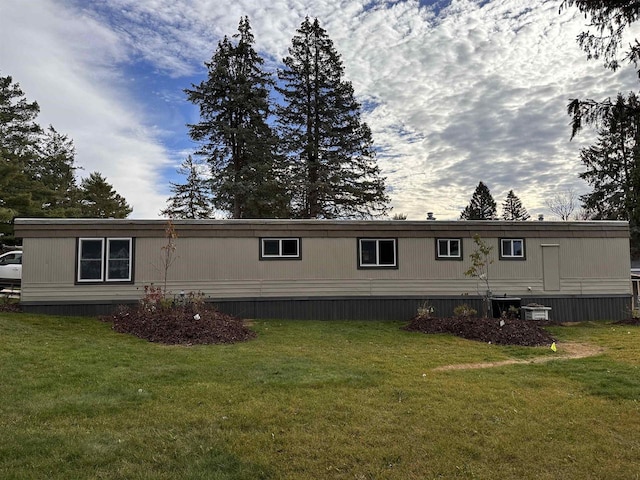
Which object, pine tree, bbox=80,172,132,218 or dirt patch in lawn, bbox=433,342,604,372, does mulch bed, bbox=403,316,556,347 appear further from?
pine tree, bbox=80,172,132,218

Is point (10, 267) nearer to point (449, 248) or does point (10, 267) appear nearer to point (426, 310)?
point (426, 310)

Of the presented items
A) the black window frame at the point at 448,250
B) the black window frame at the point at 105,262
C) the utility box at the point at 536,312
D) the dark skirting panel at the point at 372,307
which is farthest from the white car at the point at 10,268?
the utility box at the point at 536,312

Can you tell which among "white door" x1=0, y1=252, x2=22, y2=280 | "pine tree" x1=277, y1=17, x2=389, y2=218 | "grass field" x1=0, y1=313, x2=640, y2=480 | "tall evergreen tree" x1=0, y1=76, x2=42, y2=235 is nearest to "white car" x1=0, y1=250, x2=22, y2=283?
"white door" x1=0, y1=252, x2=22, y2=280

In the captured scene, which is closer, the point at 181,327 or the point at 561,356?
the point at 561,356

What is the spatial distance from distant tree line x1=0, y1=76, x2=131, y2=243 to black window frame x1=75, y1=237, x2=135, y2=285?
32.3 ft

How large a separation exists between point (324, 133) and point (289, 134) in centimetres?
185

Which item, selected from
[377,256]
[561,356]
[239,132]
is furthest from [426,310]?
[239,132]

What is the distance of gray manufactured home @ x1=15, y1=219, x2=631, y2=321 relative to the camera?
11469 mm

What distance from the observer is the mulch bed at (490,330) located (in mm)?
9477

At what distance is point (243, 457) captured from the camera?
3.41 metres

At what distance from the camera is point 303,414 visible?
4.38 metres

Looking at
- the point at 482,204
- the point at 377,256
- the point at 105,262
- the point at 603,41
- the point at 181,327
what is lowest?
the point at 181,327

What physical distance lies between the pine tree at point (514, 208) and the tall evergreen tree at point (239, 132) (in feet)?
146

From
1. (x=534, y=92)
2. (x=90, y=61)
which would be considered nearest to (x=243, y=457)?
(x=90, y=61)
